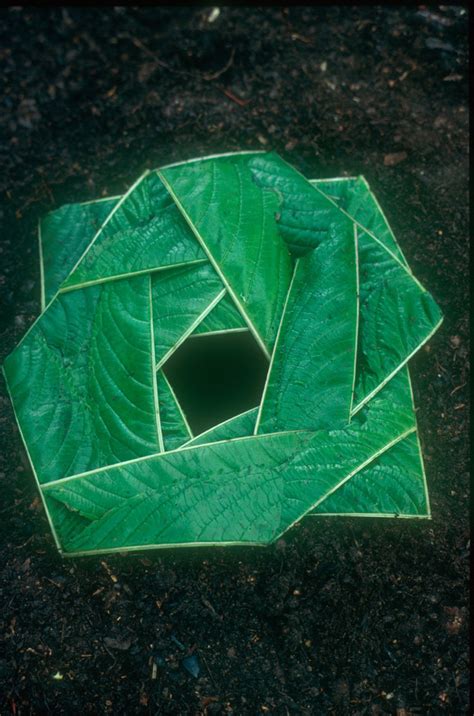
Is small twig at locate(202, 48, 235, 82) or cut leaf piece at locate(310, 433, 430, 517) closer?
cut leaf piece at locate(310, 433, 430, 517)

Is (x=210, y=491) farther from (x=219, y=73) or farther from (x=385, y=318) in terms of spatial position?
(x=219, y=73)

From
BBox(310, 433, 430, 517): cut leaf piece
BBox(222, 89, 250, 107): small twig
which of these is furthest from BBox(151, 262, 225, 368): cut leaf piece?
BBox(222, 89, 250, 107): small twig

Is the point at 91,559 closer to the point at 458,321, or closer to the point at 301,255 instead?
the point at 301,255

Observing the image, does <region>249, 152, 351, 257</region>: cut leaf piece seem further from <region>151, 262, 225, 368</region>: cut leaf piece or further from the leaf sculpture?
<region>151, 262, 225, 368</region>: cut leaf piece

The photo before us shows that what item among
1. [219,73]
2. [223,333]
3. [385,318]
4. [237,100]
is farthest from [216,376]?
[219,73]

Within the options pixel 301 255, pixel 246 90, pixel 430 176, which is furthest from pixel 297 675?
pixel 246 90

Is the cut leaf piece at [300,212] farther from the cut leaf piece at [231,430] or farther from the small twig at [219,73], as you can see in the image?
the small twig at [219,73]
